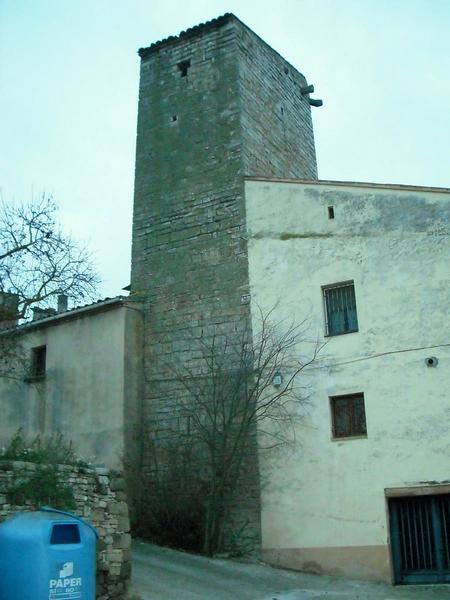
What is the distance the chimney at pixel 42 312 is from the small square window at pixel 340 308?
567cm

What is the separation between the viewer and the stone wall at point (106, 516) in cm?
925

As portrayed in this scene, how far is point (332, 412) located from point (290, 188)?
439 centimetres

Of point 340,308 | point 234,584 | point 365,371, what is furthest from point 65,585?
point 340,308

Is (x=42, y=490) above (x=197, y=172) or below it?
below

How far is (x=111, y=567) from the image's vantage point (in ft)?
30.7

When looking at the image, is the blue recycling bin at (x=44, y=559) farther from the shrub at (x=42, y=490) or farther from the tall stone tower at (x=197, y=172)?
the tall stone tower at (x=197, y=172)

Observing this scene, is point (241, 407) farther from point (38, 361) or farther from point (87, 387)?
point (38, 361)

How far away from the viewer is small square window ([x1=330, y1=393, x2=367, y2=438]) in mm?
12781

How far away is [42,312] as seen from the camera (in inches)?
655

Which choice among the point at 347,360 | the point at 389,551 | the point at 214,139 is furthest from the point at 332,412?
the point at 214,139

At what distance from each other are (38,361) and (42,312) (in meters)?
1.09

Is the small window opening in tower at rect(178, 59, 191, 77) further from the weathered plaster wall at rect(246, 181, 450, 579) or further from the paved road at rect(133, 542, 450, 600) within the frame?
the paved road at rect(133, 542, 450, 600)

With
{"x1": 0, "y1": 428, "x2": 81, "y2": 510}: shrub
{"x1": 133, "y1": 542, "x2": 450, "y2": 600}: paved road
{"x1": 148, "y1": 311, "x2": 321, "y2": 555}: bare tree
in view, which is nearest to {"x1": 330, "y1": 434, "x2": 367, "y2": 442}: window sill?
{"x1": 148, "y1": 311, "x2": 321, "y2": 555}: bare tree

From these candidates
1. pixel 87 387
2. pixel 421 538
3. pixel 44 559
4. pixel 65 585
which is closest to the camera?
pixel 44 559
